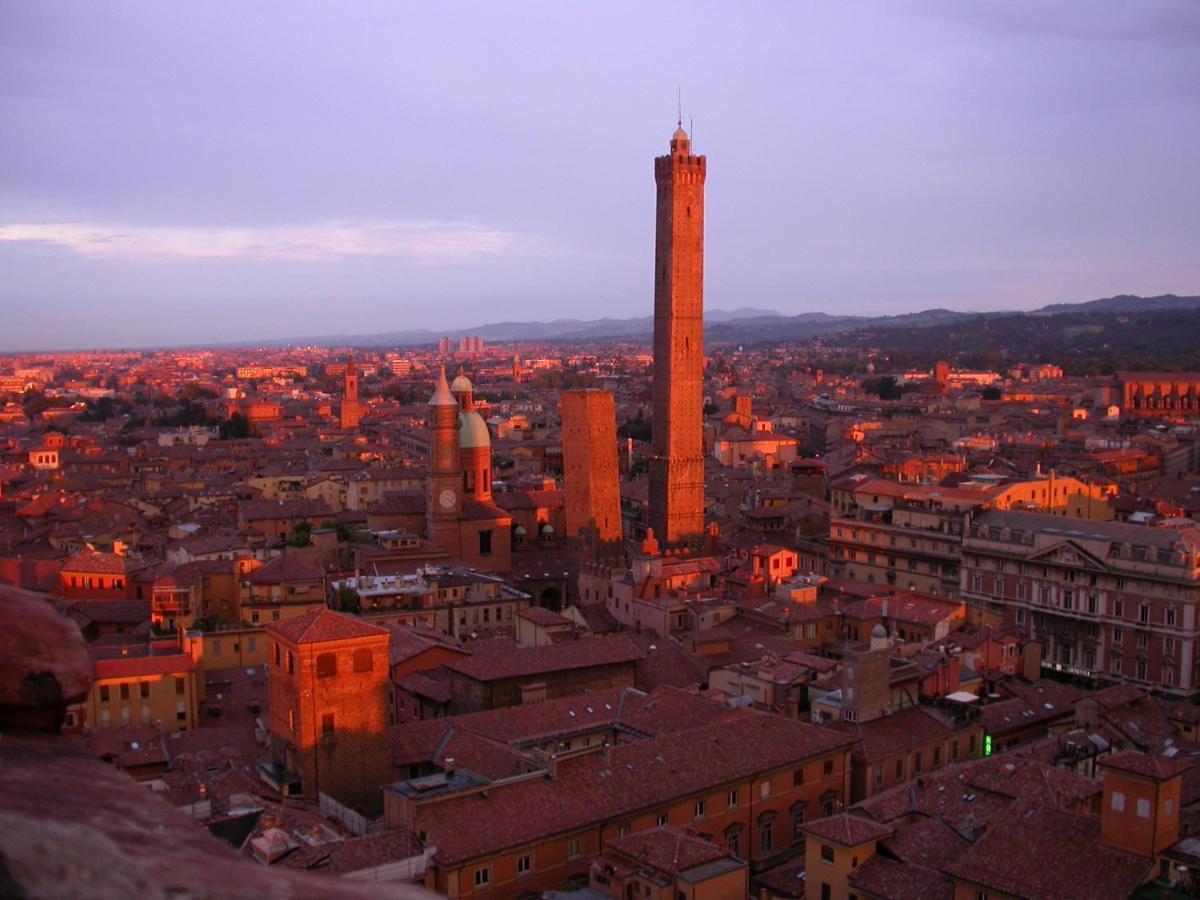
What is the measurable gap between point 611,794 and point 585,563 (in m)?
21.5

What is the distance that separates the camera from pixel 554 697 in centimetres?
2442

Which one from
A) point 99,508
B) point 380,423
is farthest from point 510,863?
point 380,423

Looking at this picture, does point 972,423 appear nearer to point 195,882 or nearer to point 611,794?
point 611,794

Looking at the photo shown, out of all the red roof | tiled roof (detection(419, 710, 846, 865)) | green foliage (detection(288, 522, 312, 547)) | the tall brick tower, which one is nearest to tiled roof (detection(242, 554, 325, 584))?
the red roof

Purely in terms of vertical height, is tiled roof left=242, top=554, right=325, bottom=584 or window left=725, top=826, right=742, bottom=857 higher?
tiled roof left=242, top=554, right=325, bottom=584

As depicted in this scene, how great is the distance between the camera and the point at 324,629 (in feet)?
64.4

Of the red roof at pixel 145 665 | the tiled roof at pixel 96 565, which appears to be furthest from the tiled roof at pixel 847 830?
the tiled roof at pixel 96 565

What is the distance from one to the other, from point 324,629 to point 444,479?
22196 mm

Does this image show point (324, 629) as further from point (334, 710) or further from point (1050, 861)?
point (1050, 861)

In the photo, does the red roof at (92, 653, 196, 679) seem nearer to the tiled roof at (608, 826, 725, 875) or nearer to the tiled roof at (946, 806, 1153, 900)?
the tiled roof at (608, 826, 725, 875)

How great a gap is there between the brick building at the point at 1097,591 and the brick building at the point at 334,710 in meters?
18.4

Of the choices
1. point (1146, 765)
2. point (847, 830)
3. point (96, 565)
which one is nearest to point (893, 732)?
point (847, 830)

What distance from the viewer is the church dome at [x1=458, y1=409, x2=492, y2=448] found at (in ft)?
148

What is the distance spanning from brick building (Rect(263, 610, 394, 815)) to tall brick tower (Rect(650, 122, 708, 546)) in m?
27.2
